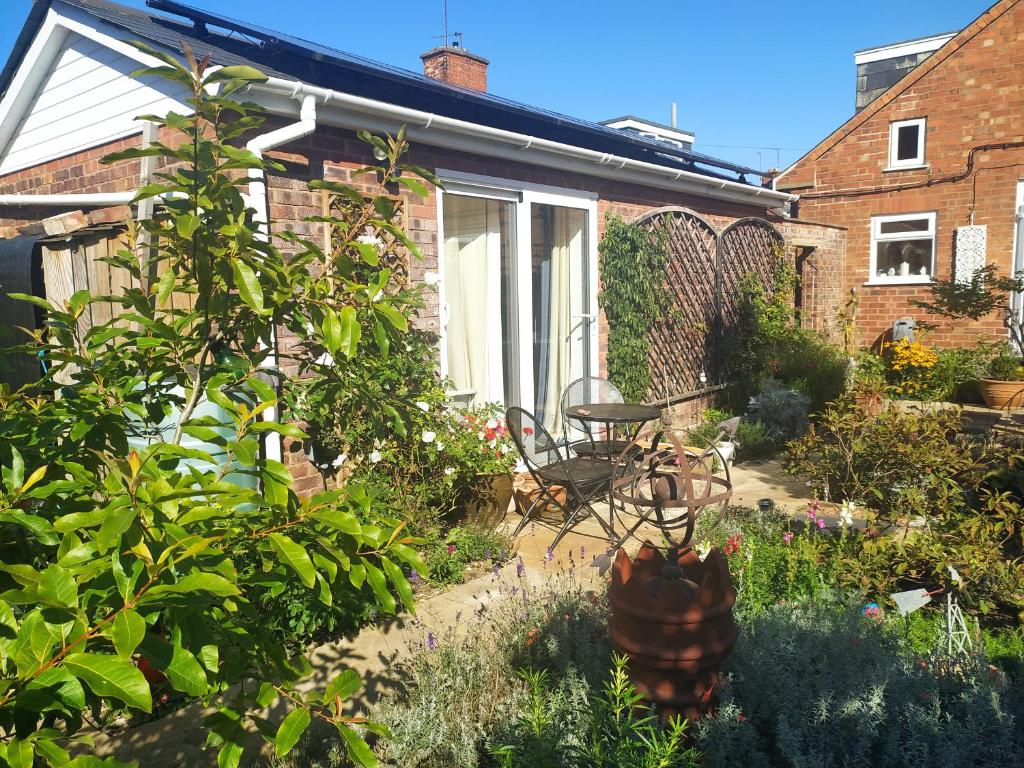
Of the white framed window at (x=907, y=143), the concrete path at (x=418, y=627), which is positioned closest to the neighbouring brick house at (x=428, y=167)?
the concrete path at (x=418, y=627)

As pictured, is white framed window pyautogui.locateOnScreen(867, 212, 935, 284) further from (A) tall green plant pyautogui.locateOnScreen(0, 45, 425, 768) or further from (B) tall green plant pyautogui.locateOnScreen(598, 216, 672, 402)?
(A) tall green plant pyautogui.locateOnScreen(0, 45, 425, 768)

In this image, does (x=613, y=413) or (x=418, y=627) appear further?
(x=613, y=413)

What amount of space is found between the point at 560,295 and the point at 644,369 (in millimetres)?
1240

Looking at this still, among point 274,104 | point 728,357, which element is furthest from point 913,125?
point 274,104

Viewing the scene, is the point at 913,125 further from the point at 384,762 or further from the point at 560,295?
the point at 384,762

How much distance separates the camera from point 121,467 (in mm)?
1244

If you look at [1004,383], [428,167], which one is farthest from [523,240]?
[1004,383]

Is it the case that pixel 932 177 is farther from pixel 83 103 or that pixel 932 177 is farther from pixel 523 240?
pixel 83 103

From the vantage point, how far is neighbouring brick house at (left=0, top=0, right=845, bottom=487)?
4676 mm

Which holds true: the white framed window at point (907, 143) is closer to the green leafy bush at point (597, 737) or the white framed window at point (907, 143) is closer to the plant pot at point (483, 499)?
the plant pot at point (483, 499)

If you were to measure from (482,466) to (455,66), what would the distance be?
7.06 m

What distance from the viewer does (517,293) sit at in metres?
6.27

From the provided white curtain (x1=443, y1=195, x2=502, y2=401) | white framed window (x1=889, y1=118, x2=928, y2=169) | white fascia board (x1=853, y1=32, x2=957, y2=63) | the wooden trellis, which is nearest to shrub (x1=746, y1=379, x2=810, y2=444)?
white curtain (x1=443, y1=195, x2=502, y2=401)

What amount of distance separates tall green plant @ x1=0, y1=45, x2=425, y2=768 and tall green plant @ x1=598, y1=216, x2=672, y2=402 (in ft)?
16.6
